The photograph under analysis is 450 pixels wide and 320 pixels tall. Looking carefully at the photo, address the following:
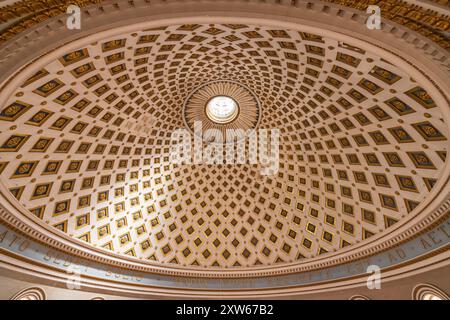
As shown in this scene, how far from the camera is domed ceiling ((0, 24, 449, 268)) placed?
10.5m

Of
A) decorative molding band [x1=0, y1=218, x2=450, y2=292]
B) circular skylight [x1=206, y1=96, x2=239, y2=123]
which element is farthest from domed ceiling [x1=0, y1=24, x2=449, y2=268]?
circular skylight [x1=206, y1=96, x2=239, y2=123]

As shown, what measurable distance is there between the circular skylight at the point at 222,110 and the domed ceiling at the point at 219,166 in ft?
5.95

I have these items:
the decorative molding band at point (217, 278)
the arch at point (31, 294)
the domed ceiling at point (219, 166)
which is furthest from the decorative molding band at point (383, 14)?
the arch at point (31, 294)

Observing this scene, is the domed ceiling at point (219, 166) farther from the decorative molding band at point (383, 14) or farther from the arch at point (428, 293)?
the arch at point (428, 293)

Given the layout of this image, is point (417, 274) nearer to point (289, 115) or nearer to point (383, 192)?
point (383, 192)

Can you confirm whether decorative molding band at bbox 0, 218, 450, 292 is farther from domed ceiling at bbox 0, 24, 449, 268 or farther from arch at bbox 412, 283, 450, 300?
domed ceiling at bbox 0, 24, 449, 268

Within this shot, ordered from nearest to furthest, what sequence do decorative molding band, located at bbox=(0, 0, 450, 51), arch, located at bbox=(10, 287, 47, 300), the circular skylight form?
decorative molding band, located at bbox=(0, 0, 450, 51) < arch, located at bbox=(10, 287, 47, 300) < the circular skylight

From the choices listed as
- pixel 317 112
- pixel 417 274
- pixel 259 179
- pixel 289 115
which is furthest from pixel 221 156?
pixel 417 274

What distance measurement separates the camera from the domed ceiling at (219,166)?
1051 centimetres

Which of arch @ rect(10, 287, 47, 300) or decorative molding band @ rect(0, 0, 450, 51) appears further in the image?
arch @ rect(10, 287, 47, 300)

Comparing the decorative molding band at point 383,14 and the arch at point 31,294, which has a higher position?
the decorative molding band at point 383,14

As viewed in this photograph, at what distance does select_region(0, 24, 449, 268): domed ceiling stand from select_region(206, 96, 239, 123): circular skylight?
181 centimetres
